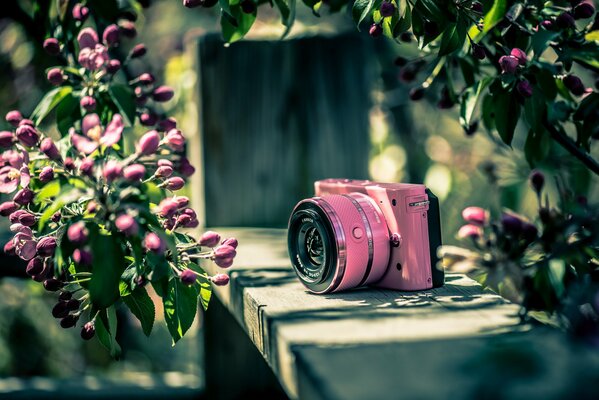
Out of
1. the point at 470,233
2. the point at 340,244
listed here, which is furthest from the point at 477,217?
the point at 340,244

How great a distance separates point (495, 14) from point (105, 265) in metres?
0.68

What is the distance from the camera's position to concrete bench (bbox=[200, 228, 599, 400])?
841mm

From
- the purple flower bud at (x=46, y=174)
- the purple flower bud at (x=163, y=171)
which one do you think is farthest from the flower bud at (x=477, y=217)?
the purple flower bud at (x=46, y=174)

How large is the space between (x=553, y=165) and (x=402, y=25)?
2.78 feet

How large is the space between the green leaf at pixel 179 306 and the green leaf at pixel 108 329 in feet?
0.28

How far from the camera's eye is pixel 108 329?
132 cm

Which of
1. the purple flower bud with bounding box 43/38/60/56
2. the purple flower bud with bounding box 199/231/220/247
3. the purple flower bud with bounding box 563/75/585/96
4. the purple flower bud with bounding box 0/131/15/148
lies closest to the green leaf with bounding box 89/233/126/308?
the purple flower bud with bounding box 199/231/220/247

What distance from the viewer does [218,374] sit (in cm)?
222

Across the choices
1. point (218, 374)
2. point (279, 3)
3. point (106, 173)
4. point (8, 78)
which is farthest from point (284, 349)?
point (8, 78)

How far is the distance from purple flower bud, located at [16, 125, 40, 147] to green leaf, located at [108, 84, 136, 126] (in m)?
0.22

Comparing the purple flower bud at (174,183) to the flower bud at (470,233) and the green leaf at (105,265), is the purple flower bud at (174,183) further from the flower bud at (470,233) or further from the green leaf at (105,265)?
the flower bud at (470,233)

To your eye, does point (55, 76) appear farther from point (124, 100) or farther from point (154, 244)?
point (154, 244)

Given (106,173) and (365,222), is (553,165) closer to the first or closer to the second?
(365,222)

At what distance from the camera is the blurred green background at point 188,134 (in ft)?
11.5
